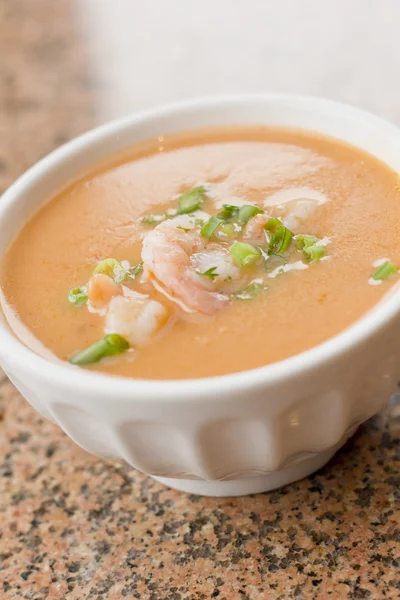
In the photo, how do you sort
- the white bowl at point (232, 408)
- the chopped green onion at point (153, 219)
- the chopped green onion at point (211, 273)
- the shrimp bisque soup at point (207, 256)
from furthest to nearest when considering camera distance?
the chopped green onion at point (153, 219) < the chopped green onion at point (211, 273) < the shrimp bisque soup at point (207, 256) < the white bowl at point (232, 408)

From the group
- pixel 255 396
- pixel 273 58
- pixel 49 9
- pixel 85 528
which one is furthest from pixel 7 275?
pixel 49 9

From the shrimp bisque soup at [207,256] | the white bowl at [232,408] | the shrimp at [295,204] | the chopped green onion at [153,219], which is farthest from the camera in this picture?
the chopped green onion at [153,219]

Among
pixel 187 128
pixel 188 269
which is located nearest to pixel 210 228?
pixel 188 269

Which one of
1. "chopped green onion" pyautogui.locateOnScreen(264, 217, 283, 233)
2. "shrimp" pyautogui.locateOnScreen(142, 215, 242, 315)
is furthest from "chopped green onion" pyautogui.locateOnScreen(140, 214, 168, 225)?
"chopped green onion" pyautogui.locateOnScreen(264, 217, 283, 233)

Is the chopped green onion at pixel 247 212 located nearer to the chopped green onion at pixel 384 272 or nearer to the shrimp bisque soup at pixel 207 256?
the shrimp bisque soup at pixel 207 256

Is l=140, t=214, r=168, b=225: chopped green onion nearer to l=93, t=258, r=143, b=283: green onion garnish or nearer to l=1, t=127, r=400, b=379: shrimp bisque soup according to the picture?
l=1, t=127, r=400, b=379: shrimp bisque soup

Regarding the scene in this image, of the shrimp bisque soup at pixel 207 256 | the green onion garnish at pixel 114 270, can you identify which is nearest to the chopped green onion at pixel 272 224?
the shrimp bisque soup at pixel 207 256
